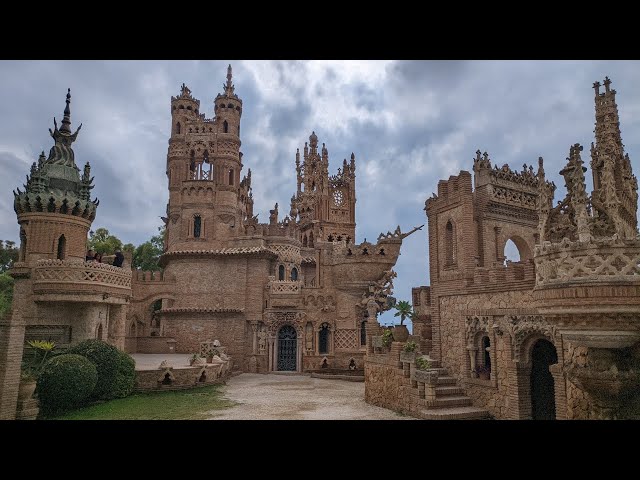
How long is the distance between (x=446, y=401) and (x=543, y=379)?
3.00 meters

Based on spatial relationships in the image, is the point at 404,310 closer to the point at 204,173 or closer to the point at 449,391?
the point at 449,391

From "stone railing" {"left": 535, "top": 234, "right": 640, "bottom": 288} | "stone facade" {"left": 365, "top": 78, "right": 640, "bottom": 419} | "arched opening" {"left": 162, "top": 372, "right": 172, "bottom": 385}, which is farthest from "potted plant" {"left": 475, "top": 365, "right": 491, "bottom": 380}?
"arched opening" {"left": 162, "top": 372, "right": 172, "bottom": 385}

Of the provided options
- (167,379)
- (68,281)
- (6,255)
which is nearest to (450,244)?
(167,379)

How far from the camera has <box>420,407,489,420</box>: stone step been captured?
14.5m

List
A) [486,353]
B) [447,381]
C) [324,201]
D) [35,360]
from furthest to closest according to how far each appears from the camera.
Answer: [324,201] < [35,360] < [447,381] < [486,353]

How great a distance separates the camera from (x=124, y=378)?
1866cm

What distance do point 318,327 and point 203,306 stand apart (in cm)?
779

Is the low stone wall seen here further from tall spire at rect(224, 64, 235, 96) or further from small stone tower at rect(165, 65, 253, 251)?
tall spire at rect(224, 64, 235, 96)

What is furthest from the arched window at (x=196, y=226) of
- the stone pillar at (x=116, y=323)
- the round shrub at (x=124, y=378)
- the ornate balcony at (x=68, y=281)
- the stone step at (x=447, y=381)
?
the stone step at (x=447, y=381)

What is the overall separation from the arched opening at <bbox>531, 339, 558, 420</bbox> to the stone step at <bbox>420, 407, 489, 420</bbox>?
1.62m

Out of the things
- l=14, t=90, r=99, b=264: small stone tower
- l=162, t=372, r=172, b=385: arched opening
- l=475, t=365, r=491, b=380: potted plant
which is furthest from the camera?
l=162, t=372, r=172, b=385: arched opening
